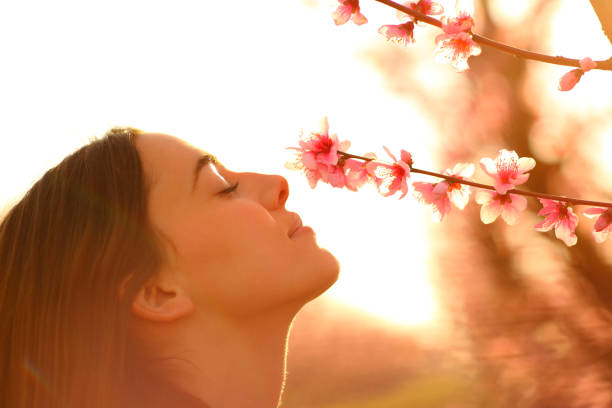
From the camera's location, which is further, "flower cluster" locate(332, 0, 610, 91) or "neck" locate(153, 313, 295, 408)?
"neck" locate(153, 313, 295, 408)

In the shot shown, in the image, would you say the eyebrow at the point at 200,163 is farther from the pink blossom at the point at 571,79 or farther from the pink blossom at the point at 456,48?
the pink blossom at the point at 571,79

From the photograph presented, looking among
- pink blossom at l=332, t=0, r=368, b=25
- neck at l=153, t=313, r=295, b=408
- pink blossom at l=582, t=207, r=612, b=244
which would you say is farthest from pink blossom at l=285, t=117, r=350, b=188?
pink blossom at l=582, t=207, r=612, b=244

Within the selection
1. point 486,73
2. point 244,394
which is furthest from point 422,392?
point 244,394

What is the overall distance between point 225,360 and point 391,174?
61 centimetres

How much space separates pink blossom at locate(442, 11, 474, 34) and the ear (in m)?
0.89

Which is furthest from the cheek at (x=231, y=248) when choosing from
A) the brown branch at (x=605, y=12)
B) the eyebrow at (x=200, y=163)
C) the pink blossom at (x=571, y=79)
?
the brown branch at (x=605, y=12)

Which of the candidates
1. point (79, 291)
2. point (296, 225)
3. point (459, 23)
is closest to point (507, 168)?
point (459, 23)

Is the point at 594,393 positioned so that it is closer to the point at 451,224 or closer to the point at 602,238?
the point at 451,224

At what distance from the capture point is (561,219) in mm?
1722

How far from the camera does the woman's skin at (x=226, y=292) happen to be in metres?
1.81

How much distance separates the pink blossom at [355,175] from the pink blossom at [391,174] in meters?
0.03

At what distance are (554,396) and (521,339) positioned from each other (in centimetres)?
56

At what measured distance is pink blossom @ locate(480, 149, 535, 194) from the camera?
66.6 inches

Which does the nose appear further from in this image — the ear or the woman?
the ear
